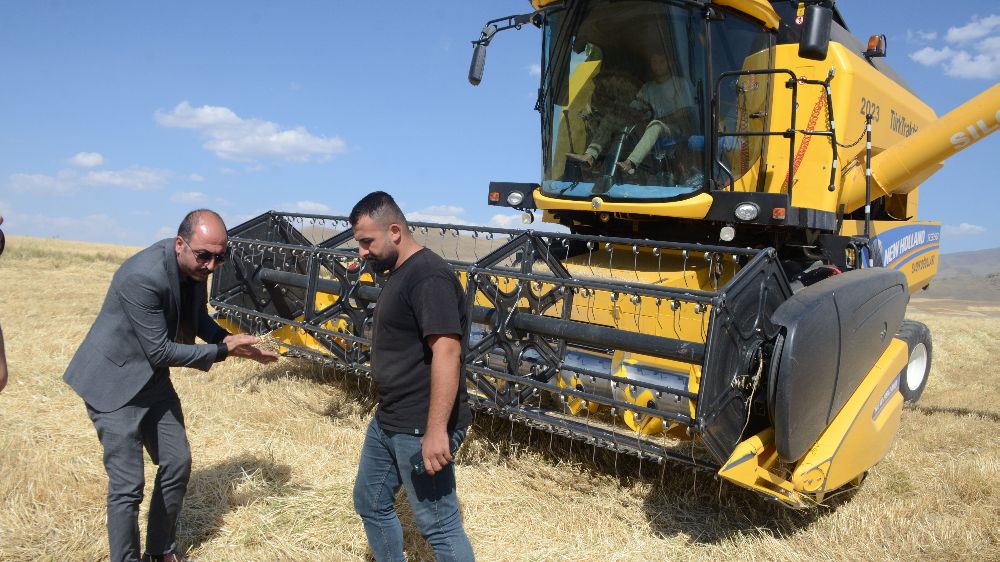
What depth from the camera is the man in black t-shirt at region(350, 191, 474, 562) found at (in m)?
2.34

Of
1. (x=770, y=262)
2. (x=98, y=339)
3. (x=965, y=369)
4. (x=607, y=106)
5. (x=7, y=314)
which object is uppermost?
(x=607, y=106)

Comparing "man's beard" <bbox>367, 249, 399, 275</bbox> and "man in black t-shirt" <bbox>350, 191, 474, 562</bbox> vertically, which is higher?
"man's beard" <bbox>367, 249, 399, 275</bbox>

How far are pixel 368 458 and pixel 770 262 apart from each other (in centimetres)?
203

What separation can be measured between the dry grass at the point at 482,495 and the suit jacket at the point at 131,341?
789mm

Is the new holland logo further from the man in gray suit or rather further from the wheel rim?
the man in gray suit

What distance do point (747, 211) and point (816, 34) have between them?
101cm

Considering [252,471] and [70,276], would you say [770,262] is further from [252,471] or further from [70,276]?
[70,276]

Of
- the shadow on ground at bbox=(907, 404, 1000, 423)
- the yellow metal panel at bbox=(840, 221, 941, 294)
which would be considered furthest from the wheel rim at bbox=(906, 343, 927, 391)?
the yellow metal panel at bbox=(840, 221, 941, 294)

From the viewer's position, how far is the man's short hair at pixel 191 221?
9.02ft

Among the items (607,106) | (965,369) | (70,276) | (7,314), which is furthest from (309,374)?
(70,276)

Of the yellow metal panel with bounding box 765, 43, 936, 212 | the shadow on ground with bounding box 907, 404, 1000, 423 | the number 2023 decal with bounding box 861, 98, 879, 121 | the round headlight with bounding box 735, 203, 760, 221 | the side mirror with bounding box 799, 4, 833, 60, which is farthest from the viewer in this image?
the shadow on ground with bounding box 907, 404, 1000, 423

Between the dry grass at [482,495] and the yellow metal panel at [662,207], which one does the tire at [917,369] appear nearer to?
the dry grass at [482,495]

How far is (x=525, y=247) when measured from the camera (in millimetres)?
4785

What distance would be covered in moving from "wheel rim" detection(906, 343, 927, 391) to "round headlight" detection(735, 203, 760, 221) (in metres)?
2.42
